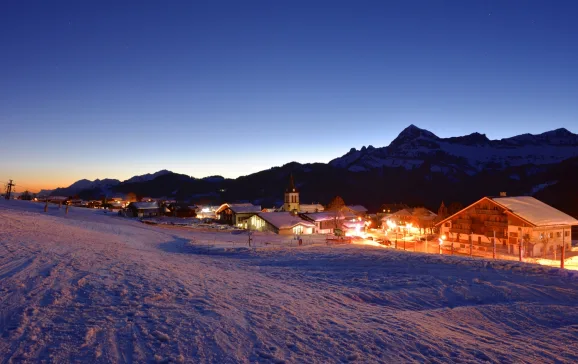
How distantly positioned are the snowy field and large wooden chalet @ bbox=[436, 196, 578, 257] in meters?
21.0

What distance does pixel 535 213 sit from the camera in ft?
122

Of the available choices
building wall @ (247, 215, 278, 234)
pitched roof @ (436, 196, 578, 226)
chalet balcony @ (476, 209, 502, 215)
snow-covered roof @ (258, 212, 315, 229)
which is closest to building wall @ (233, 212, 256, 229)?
building wall @ (247, 215, 278, 234)

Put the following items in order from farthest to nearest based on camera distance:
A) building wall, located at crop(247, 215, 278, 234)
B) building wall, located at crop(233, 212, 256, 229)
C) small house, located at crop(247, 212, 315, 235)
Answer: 1. building wall, located at crop(233, 212, 256, 229)
2. building wall, located at crop(247, 215, 278, 234)
3. small house, located at crop(247, 212, 315, 235)

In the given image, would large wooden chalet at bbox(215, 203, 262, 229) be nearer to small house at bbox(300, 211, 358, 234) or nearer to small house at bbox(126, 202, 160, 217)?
small house at bbox(300, 211, 358, 234)

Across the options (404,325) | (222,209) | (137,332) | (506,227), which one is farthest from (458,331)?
(222,209)

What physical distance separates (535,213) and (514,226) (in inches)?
125

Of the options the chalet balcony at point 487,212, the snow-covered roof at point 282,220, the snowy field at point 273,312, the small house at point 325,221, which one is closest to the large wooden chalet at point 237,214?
the snow-covered roof at point 282,220

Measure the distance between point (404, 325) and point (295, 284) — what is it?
19.9ft

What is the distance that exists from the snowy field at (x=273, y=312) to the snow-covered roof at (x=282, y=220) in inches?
1711

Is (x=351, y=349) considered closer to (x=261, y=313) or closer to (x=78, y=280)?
(x=261, y=313)

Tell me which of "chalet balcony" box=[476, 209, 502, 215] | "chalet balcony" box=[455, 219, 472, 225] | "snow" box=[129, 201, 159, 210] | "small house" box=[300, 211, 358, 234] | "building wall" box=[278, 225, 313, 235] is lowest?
"building wall" box=[278, 225, 313, 235]

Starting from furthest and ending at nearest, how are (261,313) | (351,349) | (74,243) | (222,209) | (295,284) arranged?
(222,209) < (74,243) < (295,284) < (261,313) < (351,349)

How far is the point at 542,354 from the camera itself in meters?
7.73

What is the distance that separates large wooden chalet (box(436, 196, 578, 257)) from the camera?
3534cm
